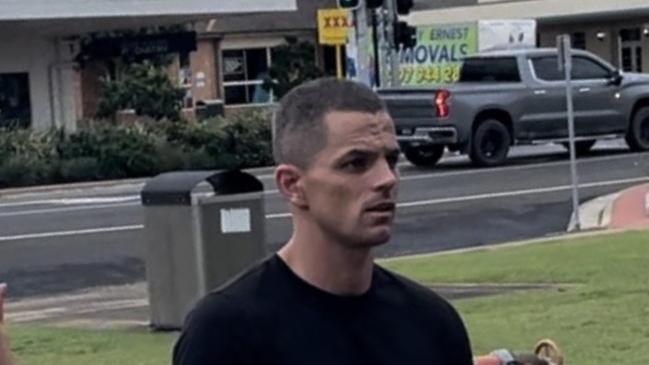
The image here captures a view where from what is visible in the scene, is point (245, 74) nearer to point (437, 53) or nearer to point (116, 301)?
point (437, 53)

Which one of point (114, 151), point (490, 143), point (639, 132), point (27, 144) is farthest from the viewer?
point (114, 151)

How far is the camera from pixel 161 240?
43.9 feet

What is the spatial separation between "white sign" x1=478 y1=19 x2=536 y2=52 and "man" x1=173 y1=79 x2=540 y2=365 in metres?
37.7

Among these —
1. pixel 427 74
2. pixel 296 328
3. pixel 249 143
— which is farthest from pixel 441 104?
pixel 296 328

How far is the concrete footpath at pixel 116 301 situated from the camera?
1392cm

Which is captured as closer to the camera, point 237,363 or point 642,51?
point 237,363

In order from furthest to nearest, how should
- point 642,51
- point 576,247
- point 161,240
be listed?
point 642,51, point 576,247, point 161,240

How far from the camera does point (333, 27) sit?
34.3 metres

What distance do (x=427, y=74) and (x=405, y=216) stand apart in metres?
20.4

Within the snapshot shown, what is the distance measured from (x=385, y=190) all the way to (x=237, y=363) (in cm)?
45

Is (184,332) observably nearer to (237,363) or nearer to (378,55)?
(237,363)

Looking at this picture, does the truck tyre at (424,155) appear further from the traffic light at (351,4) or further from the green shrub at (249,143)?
the green shrub at (249,143)

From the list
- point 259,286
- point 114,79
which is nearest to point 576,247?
point 259,286

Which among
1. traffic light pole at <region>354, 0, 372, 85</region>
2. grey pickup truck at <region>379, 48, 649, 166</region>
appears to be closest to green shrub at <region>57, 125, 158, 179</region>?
traffic light pole at <region>354, 0, 372, 85</region>
